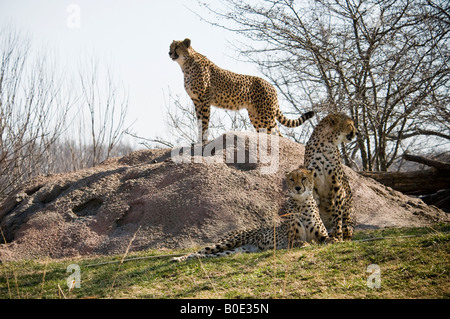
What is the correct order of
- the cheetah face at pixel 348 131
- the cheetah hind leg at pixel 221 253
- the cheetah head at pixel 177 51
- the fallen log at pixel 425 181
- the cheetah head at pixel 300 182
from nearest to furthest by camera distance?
the cheetah hind leg at pixel 221 253 → the cheetah head at pixel 300 182 → the cheetah face at pixel 348 131 → the cheetah head at pixel 177 51 → the fallen log at pixel 425 181

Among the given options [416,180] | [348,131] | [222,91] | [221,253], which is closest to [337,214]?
[348,131]

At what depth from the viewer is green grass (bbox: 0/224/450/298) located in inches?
156

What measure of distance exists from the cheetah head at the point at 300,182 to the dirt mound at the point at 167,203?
1.62 meters

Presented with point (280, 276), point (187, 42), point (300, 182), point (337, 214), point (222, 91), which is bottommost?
point (280, 276)

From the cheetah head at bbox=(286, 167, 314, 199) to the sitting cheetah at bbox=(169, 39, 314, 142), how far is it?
3.42m

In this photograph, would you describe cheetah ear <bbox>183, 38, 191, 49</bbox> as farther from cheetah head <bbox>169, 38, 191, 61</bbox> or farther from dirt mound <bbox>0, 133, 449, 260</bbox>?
dirt mound <bbox>0, 133, 449, 260</bbox>

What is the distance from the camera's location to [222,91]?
952 cm

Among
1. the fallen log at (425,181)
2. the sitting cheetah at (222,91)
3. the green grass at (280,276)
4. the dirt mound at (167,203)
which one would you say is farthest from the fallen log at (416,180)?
the green grass at (280,276)

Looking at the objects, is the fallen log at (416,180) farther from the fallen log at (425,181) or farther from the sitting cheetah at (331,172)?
the sitting cheetah at (331,172)

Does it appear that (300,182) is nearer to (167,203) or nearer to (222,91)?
(167,203)

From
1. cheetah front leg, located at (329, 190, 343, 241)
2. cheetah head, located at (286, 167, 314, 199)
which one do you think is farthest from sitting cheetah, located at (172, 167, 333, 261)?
cheetah front leg, located at (329, 190, 343, 241)

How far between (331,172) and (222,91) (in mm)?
3742

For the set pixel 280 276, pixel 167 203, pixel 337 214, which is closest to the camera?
pixel 280 276

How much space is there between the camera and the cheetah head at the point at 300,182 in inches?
221
